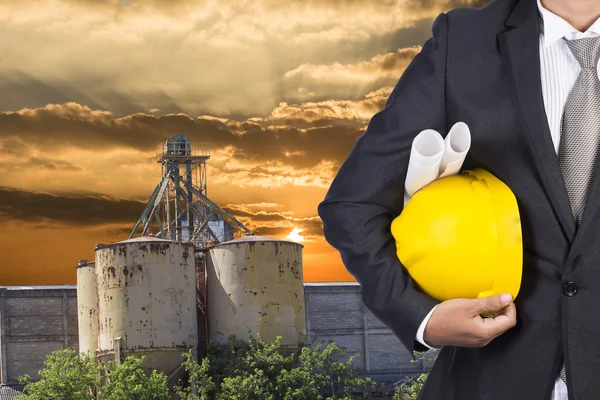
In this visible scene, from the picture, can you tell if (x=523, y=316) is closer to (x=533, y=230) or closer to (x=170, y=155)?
(x=533, y=230)

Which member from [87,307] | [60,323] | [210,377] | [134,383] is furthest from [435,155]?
[60,323]

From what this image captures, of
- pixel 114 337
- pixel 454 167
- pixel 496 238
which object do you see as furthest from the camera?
pixel 114 337

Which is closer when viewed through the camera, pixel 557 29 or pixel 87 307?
pixel 557 29

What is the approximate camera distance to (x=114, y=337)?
38844mm

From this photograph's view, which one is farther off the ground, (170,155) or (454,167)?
(170,155)

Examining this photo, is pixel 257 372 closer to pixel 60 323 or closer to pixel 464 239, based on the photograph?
pixel 60 323

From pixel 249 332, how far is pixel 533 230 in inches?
1498

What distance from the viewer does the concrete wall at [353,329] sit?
49.6 m

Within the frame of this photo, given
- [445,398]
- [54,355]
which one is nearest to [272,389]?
[54,355]

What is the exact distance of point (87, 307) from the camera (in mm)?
41688

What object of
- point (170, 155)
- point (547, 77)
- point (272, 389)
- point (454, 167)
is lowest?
point (272, 389)

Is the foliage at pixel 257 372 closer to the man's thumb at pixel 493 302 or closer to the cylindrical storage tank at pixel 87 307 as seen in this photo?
the cylindrical storage tank at pixel 87 307

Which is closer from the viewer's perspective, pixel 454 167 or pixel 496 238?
pixel 496 238

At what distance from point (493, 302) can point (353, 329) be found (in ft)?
157
